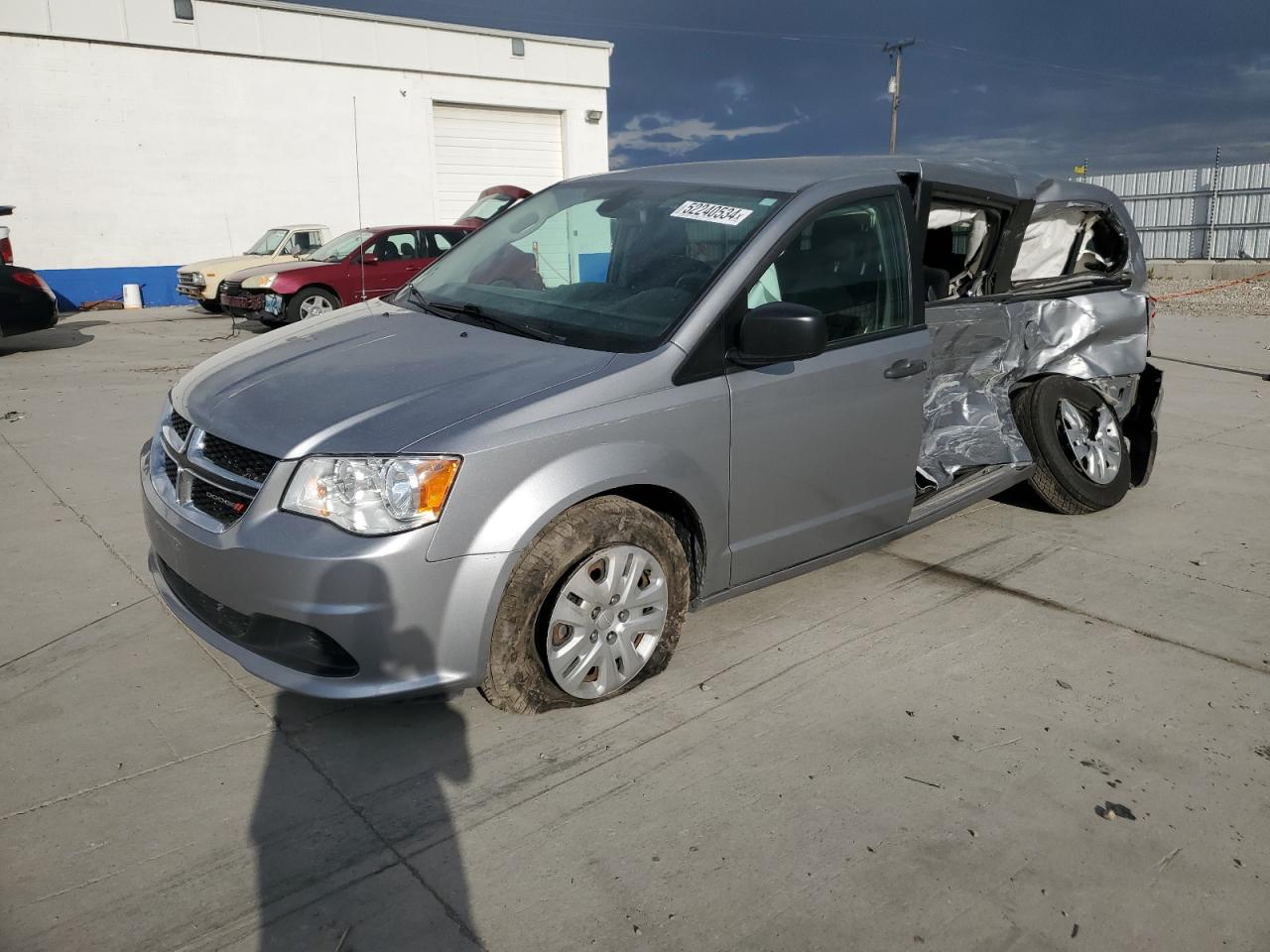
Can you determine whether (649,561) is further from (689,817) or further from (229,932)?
(229,932)

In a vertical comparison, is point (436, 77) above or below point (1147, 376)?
above

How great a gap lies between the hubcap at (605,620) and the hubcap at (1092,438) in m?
3.01

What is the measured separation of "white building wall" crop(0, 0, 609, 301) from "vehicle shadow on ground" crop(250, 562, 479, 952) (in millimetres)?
19118

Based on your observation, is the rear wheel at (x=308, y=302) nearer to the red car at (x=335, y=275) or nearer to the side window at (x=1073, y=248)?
the red car at (x=335, y=275)

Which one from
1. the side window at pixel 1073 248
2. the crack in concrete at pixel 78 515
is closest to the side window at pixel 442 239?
the crack in concrete at pixel 78 515

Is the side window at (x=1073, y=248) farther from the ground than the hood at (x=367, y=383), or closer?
farther from the ground

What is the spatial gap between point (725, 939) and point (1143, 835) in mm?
1252

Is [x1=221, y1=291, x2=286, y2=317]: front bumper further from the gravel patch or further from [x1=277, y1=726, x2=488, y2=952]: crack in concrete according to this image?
the gravel patch

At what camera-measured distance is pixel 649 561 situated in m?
3.40

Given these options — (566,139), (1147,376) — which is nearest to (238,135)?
(566,139)

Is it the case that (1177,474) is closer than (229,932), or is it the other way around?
(229,932)

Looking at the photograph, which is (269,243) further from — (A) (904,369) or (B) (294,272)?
(A) (904,369)

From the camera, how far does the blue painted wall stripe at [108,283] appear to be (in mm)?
19219

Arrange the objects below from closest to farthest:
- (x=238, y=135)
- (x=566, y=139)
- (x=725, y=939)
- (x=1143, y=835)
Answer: (x=725, y=939) → (x=1143, y=835) → (x=238, y=135) → (x=566, y=139)
